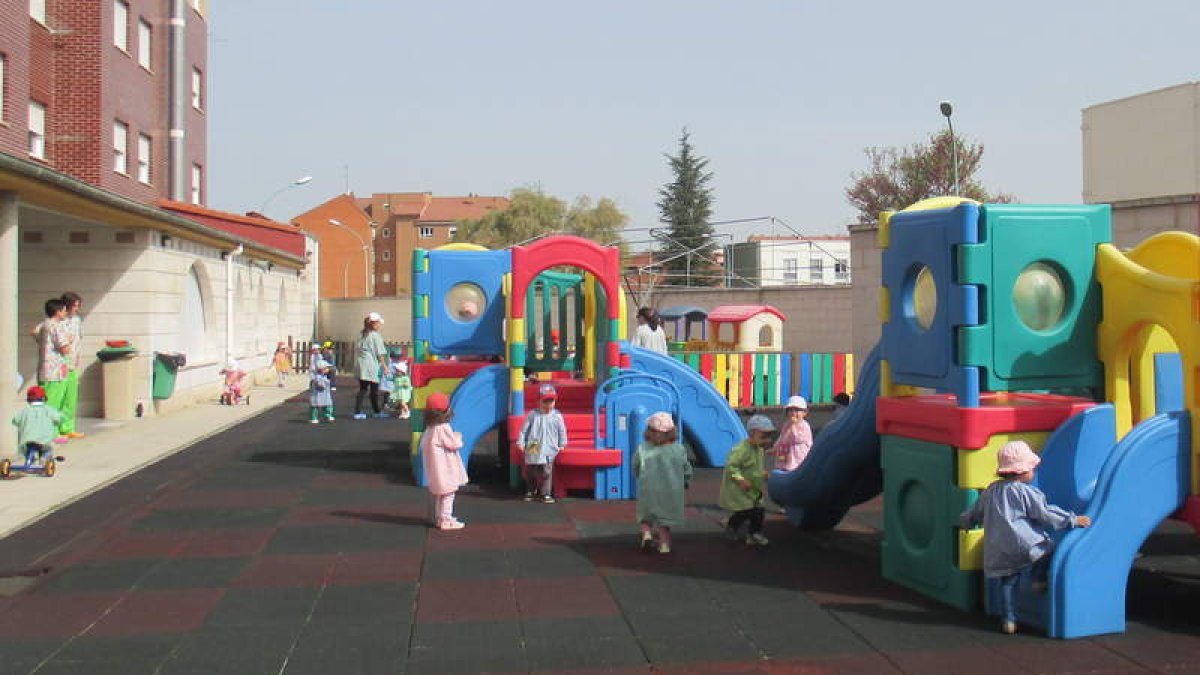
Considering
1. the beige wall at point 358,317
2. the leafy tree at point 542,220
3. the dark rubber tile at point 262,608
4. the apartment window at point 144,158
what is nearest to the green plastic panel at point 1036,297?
the dark rubber tile at point 262,608

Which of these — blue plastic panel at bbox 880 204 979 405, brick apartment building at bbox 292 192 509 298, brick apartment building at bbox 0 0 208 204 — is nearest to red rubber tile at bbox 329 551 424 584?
blue plastic panel at bbox 880 204 979 405

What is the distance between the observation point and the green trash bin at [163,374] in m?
21.7

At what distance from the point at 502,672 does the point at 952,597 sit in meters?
3.02

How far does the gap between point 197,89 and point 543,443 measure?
30.0 m

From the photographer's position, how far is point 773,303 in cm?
3706

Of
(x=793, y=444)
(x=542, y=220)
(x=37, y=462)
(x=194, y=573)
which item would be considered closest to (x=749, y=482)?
(x=793, y=444)

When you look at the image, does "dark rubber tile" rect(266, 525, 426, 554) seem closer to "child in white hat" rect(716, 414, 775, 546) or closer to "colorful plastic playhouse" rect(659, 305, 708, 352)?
"child in white hat" rect(716, 414, 775, 546)

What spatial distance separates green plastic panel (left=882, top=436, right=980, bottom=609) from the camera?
770cm

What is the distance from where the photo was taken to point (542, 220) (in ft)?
246

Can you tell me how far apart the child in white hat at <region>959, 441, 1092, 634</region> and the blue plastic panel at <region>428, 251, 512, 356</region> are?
832cm

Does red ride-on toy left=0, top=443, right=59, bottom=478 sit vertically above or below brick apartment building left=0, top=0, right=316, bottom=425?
below

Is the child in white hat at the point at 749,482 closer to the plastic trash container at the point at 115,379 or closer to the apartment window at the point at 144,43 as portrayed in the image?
the plastic trash container at the point at 115,379

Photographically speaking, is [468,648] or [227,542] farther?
[227,542]

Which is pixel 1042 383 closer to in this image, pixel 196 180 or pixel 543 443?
pixel 543 443
